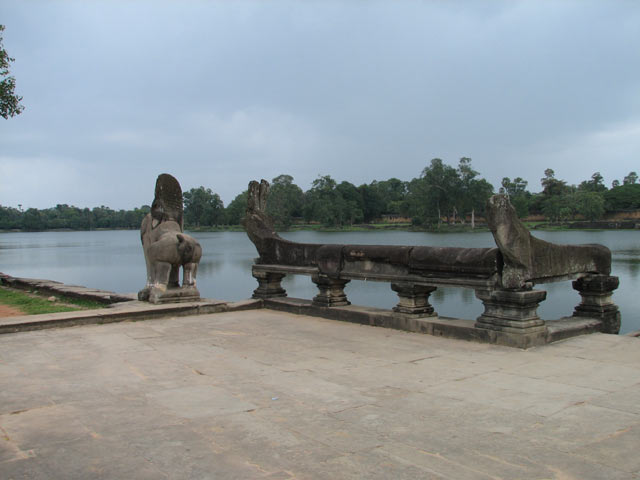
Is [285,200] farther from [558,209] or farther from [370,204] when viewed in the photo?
[558,209]

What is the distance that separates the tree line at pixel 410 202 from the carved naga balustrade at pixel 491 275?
37.8 m

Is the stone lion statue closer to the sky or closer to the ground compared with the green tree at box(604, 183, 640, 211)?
closer to the ground

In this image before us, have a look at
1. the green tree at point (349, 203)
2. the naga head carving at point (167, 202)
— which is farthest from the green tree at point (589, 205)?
the naga head carving at point (167, 202)

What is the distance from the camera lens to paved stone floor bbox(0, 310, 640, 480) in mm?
2521

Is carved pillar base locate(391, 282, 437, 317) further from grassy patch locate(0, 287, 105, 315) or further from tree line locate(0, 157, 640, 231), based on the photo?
tree line locate(0, 157, 640, 231)

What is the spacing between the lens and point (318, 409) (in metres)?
3.34

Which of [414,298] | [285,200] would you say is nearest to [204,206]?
[285,200]

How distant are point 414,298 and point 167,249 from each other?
388 centimetres

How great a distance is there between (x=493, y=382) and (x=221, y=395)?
2002 millimetres

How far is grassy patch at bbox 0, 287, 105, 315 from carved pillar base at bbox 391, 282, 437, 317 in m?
6.90

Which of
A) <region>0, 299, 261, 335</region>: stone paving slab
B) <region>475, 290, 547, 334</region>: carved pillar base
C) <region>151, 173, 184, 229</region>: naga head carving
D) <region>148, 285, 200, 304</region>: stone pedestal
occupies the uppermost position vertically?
<region>151, 173, 184, 229</region>: naga head carving

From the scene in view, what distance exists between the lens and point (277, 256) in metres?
8.14

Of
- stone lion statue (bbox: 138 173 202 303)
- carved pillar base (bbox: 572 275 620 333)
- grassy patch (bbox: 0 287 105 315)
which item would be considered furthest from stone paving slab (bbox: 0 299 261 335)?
carved pillar base (bbox: 572 275 620 333)

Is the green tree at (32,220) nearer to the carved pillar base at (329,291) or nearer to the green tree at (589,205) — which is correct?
the green tree at (589,205)
